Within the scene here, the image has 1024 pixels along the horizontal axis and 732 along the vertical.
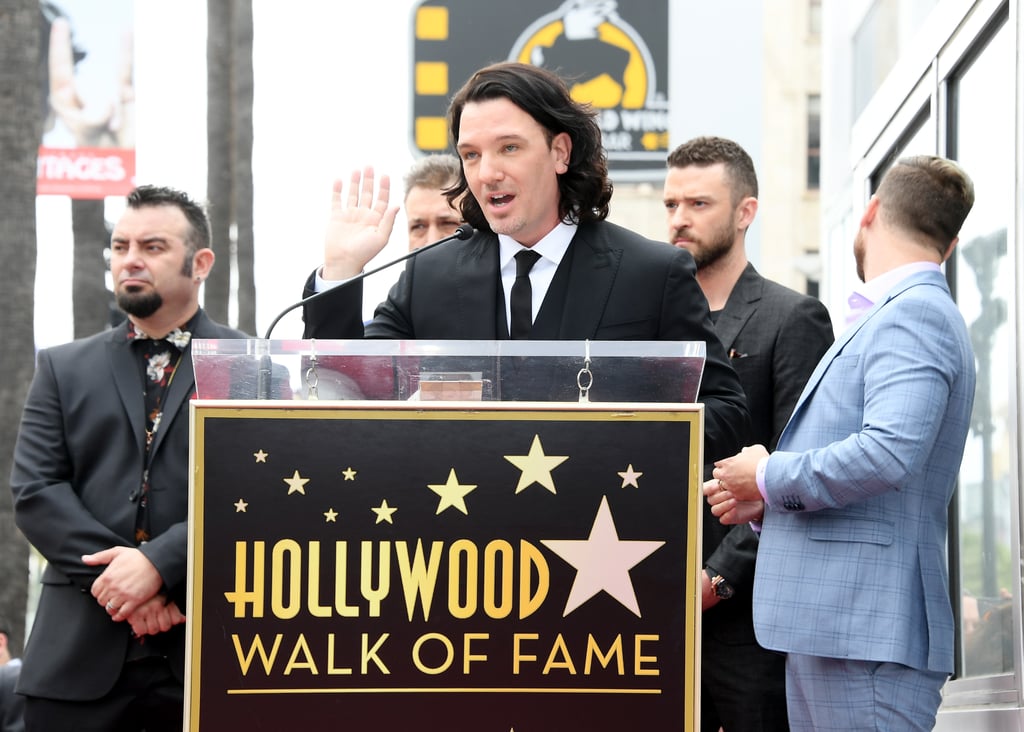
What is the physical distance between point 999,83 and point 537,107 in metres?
2.26

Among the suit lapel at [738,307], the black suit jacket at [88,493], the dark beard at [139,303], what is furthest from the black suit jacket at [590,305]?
the dark beard at [139,303]

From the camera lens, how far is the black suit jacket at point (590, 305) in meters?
3.09

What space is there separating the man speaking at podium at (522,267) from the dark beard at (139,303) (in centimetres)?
133

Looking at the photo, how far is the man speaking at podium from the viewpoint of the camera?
311 cm

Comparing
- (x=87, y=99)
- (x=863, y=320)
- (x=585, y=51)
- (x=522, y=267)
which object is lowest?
(x=863, y=320)

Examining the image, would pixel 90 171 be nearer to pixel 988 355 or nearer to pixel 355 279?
pixel 988 355

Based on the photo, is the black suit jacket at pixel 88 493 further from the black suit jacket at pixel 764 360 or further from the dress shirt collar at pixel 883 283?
the dress shirt collar at pixel 883 283

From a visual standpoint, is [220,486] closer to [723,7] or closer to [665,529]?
[665,529]

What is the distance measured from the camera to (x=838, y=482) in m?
3.08

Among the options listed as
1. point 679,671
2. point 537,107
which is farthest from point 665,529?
point 537,107

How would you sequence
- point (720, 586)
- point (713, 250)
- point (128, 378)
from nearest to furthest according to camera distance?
point (720, 586), point (128, 378), point (713, 250)

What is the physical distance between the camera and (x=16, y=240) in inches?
306

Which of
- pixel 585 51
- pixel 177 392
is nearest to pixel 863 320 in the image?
pixel 177 392

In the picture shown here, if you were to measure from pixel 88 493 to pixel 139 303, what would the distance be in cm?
59
